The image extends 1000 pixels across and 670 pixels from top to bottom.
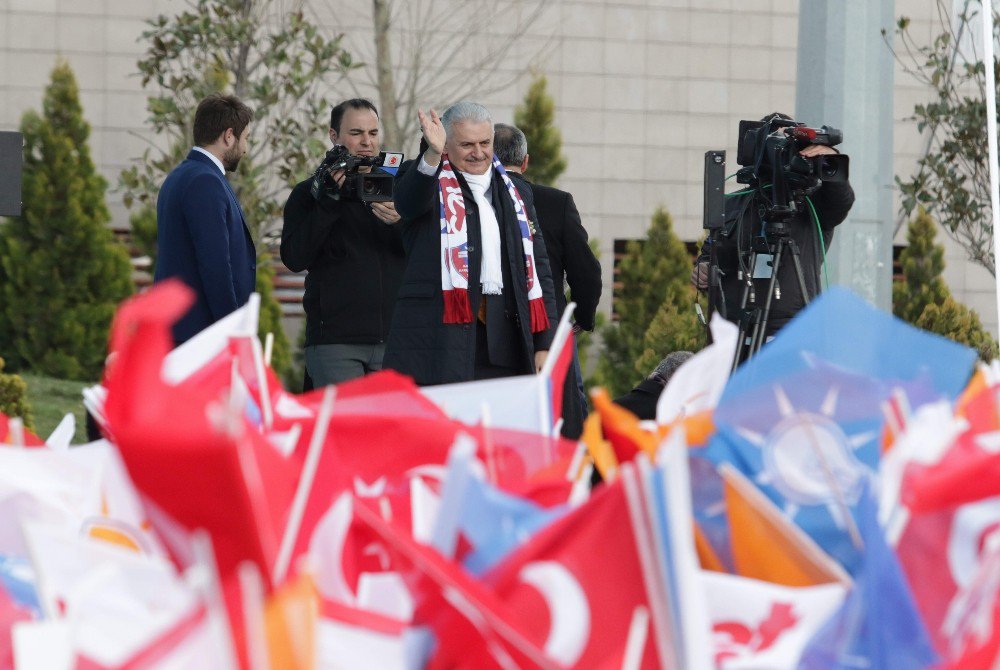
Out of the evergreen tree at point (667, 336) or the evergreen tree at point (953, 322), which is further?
the evergreen tree at point (667, 336)

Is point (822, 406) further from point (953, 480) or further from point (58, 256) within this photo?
point (58, 256)

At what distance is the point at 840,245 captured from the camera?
675cm

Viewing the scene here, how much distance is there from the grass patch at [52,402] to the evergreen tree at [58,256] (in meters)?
0.41

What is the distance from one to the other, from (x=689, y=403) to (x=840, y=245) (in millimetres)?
5071

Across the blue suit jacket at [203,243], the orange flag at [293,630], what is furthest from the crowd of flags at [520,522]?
the blue suit jacket at [203,243]

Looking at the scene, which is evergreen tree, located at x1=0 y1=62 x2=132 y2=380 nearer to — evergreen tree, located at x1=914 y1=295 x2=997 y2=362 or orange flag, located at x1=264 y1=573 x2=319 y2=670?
evergreen tree, located at x1=914 y1=295 x2=997 y2=362

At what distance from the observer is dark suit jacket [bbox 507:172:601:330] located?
6129mm

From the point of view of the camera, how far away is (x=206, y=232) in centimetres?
533

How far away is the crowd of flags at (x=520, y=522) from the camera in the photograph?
1.26 m

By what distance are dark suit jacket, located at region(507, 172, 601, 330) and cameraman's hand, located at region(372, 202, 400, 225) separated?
536mm

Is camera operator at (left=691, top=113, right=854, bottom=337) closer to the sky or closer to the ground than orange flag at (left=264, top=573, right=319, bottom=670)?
closer to the sky

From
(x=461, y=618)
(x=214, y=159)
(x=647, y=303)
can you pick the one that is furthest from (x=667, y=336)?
(x=461, y=618)

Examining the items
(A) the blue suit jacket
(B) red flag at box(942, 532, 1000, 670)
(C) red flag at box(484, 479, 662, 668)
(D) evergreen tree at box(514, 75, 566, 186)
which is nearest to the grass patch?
(D) evergreen tree at box(514, 75, 566, 186)

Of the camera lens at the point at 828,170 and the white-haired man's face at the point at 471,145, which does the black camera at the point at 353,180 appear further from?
the camera lens at the point at 828,170
